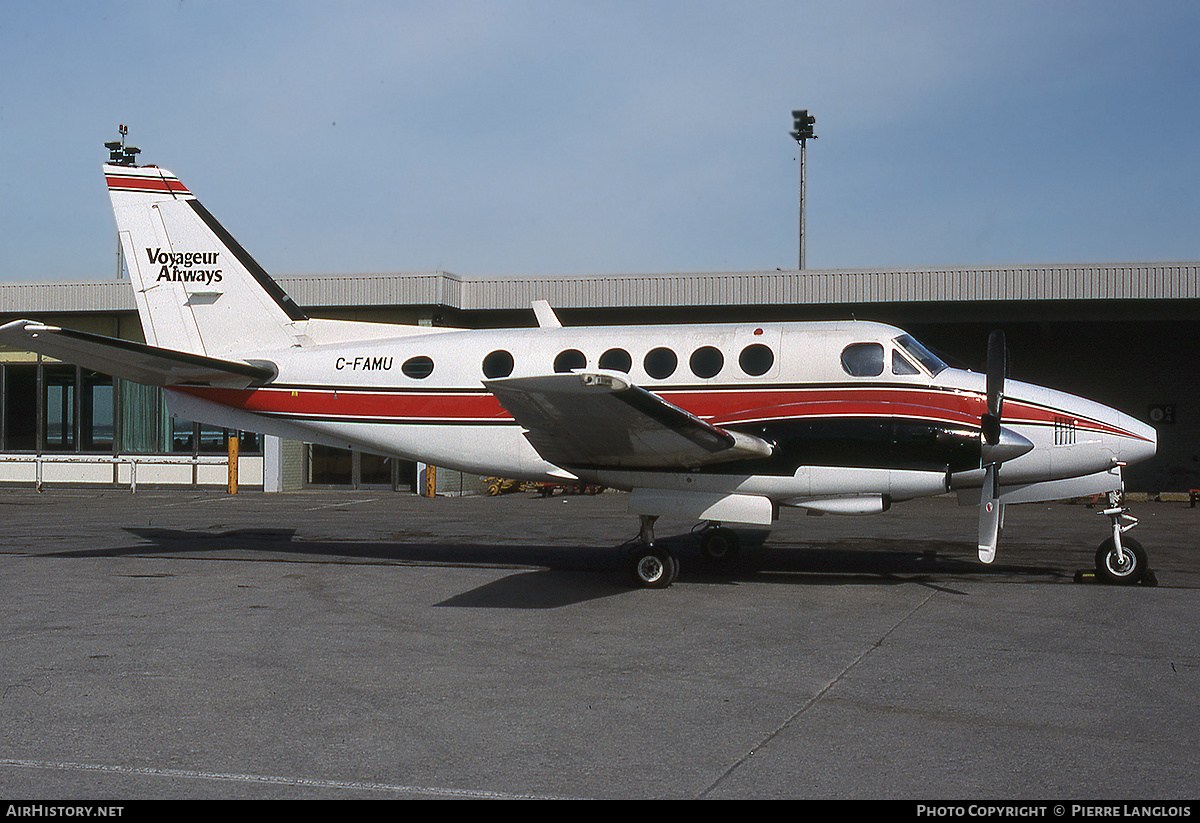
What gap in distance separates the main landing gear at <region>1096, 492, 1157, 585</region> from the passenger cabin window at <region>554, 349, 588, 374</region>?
21.0ft

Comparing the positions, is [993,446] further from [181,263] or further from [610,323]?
[610,323]

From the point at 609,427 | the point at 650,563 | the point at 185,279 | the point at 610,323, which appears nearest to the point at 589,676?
the point at 609,427

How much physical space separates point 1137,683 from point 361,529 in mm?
13934

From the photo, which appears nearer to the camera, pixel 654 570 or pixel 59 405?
pixel 654 570

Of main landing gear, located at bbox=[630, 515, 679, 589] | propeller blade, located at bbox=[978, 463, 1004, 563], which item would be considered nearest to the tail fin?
main landing gear, located at bbox=[630, 515, 679, 589]

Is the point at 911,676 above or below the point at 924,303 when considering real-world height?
below

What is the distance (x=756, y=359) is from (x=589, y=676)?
18.7ft

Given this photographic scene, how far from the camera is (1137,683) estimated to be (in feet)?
23.2

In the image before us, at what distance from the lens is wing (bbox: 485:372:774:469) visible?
9750mm

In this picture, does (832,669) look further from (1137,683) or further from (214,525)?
(214,525)

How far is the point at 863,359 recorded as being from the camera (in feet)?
38.2

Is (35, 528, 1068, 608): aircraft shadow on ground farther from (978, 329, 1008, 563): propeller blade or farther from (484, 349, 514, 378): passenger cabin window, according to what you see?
(484, 349, 514, 378): passenger cabin window

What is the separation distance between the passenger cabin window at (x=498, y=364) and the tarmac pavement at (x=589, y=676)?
2.56m
